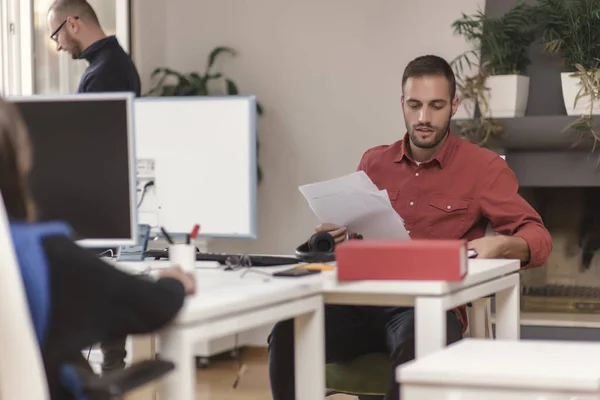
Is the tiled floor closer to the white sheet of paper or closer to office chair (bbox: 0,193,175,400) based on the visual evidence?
the white sheet of paper

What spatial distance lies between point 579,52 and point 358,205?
1.92 m

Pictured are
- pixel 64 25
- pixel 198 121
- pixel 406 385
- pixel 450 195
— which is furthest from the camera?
pixel 64 25

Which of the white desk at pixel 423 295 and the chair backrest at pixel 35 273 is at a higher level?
the chair backrest at pixel 35 273

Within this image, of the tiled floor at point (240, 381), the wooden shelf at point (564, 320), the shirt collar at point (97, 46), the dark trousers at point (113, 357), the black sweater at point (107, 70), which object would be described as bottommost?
the tiled floor at point (240, 381)

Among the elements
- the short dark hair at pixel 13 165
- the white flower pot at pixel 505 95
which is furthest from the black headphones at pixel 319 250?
the white flower pot at pixel 505 95

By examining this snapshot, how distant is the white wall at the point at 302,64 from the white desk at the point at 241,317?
2601 mm

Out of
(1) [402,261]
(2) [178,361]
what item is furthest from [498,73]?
(2) [178,361]

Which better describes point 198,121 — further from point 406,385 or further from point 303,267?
point 406,385

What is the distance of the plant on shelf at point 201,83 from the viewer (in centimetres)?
496

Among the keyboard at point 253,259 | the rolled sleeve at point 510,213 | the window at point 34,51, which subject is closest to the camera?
the keyboard at point 253,259

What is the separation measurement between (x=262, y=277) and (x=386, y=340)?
2.01 ft

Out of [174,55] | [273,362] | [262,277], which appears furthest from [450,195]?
[174,55]

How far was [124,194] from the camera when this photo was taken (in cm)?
223

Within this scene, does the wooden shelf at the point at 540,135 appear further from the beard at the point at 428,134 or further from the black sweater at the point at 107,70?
the black sweater at the point at 107,70
